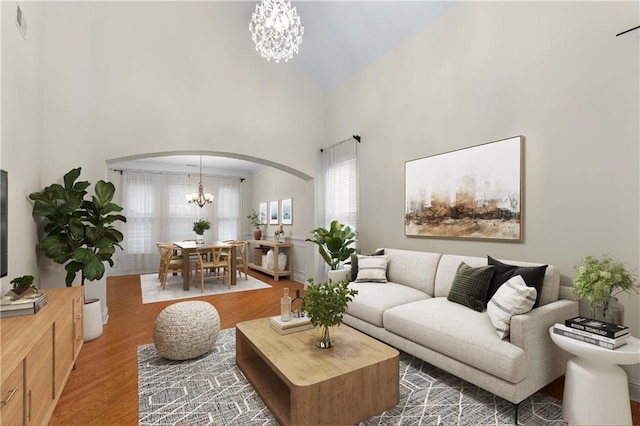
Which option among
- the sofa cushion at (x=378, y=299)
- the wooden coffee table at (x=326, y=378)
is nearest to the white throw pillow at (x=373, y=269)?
the sofa cushion at (x=378, y=299)

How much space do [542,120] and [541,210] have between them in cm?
78

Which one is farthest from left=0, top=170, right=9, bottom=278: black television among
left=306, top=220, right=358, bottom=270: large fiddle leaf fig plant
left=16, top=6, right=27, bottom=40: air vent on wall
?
left=306, top=220, right=358, bottom=270: large fiddle leaf fig plant

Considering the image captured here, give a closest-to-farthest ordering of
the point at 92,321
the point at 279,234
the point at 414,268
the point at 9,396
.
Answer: the point at 9,396
the point at 92,321
the point at 414,268
the point at 279,234

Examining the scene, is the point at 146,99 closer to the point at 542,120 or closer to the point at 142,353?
the point at 142,353

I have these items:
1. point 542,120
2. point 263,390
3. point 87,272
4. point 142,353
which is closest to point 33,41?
point 87,272

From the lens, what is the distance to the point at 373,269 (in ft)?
12.4

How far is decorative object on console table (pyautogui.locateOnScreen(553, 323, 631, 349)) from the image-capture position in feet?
5.88

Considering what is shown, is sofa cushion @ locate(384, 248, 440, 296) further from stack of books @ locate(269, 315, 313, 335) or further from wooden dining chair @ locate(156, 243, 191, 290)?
wooden dining chair @ locate(156, 243, 191, 290)

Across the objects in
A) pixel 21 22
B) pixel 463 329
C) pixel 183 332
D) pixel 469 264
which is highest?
pixel 21 22

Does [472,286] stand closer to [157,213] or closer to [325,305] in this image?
[325,305]

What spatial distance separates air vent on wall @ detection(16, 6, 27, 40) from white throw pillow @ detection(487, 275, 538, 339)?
4.43 m

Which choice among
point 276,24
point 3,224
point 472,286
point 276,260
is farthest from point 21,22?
point 276,260

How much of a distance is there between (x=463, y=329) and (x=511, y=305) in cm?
36

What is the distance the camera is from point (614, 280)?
1964mm
